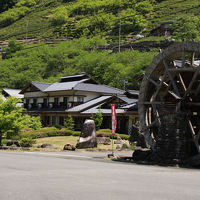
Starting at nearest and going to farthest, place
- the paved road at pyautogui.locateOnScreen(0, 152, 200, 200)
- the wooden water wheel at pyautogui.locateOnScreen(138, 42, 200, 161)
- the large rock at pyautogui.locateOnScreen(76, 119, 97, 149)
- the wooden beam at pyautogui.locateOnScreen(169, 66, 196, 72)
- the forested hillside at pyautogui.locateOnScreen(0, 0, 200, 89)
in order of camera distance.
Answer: the paved road at pyautogui.locateOnScreen(0, 152, 200, 200) → the wooden water wheel at pyautogui.locateOnScreen(138, 42, 200, 161) → the wooden beam at pyautogui.locateOnScreen(169, 66, 196, 72) → the large rock at pyautogui.locateOnScreen(76, 119, 97, 149) → the forested hillside at pyautogui.locateOnScreen(0, 0, 200, 89)

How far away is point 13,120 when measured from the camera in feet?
79.6

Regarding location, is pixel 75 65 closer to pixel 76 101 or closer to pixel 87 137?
pixel 76 101

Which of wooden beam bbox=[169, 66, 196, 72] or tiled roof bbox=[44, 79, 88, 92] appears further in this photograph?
tiled roof bbox=[44, 79, 88, 92]

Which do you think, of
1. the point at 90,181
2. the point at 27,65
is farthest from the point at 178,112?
the point at 27,65

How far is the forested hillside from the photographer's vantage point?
6419 centimetres

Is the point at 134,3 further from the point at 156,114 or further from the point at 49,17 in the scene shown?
the point at 156,114

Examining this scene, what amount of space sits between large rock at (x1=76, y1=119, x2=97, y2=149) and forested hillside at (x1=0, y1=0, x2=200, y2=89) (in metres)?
15.1

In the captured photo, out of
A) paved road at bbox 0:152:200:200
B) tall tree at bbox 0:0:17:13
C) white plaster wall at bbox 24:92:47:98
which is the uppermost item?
tall tree at bbox 0:0:17:13

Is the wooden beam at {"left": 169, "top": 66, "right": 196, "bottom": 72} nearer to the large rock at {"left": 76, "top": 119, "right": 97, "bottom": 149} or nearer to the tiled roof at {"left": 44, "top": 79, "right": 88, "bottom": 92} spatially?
the large rock at {"left": 76, "top": 119, "right": 97, "bottom": 149}

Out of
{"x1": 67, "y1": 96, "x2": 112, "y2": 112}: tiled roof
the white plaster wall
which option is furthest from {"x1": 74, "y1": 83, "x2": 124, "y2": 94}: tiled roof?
the white plaster wall

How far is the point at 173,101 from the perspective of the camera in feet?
55.8

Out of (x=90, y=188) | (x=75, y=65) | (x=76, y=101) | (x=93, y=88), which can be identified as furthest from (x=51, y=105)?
(x=90, y=188)

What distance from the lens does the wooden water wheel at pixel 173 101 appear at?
1464 cm

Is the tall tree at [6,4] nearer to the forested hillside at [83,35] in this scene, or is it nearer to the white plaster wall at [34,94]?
the forested hillside at [83,35]
